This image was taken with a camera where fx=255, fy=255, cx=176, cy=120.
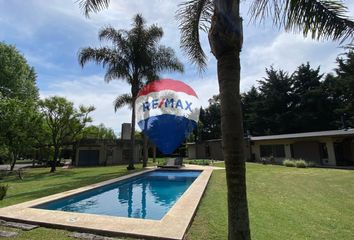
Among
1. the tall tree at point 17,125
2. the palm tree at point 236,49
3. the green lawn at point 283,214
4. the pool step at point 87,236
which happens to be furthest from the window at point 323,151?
the tall tree at point 17,125

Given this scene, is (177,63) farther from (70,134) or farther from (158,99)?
(70,134)

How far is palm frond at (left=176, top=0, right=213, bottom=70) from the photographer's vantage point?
210 inches

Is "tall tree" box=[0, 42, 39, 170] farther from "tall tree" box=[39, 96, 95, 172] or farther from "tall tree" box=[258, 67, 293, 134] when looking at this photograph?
"tall tree" box=[258, 67, 293, 134]

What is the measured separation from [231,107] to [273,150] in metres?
25.7

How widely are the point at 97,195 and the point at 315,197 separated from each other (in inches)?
345

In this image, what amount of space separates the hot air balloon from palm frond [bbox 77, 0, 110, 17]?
756 cm

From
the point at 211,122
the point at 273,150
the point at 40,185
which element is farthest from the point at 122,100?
the point at 211,122

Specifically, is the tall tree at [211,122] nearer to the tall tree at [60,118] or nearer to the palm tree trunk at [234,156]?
the tall tree at [60,118]

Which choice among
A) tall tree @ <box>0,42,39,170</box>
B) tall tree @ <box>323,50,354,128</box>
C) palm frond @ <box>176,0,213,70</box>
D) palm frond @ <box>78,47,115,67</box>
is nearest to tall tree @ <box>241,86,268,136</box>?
tall tree @ <box>323,50,354,128</box>

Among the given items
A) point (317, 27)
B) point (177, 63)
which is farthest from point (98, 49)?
point (317, 27)

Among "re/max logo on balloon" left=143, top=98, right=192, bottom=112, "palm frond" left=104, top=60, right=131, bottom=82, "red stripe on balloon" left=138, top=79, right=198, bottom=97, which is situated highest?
"palm frond" left=104, top=60, right=131, bottom=82

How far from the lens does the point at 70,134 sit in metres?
26.1

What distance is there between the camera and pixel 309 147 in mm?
23641

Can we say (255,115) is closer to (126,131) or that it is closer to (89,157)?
(126,131)
